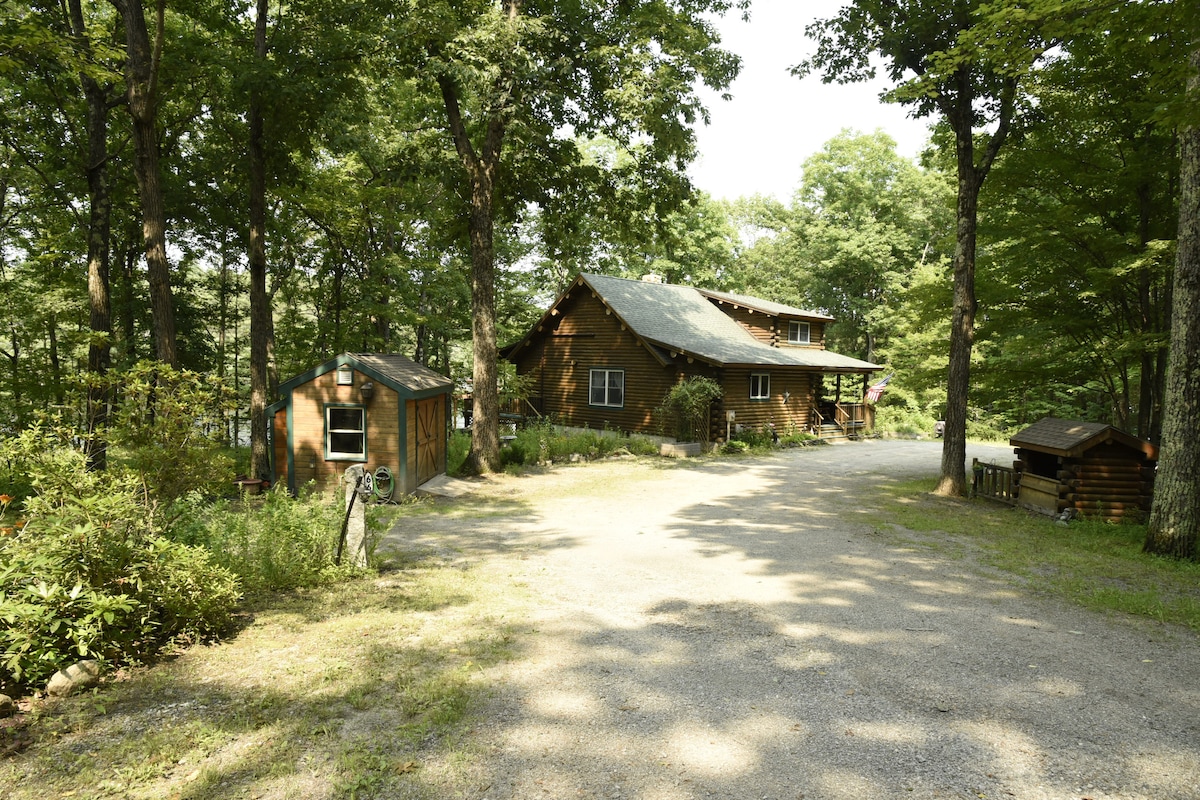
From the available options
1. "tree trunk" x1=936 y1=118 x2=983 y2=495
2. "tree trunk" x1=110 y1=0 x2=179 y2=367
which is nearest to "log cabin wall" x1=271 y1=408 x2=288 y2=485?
"tree trunk" x1=110 y1=0 x2=179 y2=367

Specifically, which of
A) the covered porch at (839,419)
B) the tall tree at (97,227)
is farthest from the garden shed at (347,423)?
the covered porch at (839,419)

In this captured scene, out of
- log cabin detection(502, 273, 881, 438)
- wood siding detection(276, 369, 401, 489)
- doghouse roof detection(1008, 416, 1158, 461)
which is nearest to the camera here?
doghouse roof detection(1008, 416, 1158, 461)

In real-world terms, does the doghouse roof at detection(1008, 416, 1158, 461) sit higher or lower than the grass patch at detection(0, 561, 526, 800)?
higher

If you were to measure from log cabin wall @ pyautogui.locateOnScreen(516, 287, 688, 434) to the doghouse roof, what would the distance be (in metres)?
12.0

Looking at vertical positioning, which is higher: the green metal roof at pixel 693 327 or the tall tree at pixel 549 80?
the tall tree at pixel 549 80

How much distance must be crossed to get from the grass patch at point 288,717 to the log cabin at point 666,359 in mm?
17471

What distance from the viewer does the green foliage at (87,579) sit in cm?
462

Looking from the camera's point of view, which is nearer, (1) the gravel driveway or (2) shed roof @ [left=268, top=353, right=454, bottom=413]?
(1) the gravel driveway

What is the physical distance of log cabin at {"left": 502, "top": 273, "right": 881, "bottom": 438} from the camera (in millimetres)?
23828

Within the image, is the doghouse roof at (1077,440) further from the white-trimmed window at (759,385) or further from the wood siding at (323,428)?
the wood siding at (323,428)

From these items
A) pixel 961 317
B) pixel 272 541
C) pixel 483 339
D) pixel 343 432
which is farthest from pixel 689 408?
pixel 272 541

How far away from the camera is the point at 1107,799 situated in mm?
3746

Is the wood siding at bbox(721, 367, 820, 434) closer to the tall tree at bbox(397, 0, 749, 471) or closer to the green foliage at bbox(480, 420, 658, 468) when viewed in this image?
the green foliage at bbox(480, 420, 658, 468)

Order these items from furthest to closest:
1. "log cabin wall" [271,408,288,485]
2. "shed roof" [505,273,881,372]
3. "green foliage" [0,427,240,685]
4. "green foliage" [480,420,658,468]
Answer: "shed roof" [505,273,881,372]
"green foliage" [480,420,658,468]
"log cabin wall" [271,408,288,485]
"green foliage" [0,427,240,685]
